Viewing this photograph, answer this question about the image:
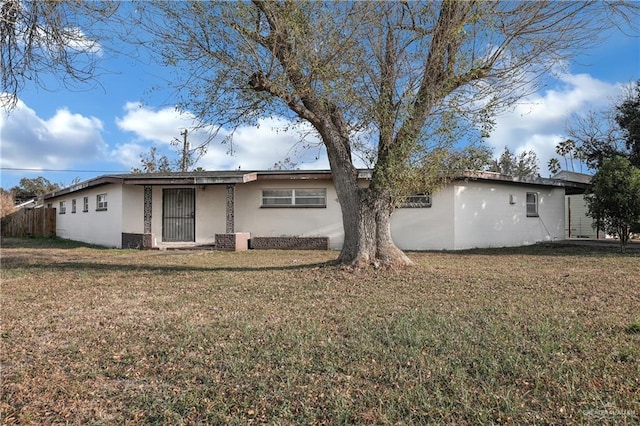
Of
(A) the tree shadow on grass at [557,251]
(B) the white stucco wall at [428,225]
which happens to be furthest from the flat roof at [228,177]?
(A) the tree shadow on grass at [557,251]

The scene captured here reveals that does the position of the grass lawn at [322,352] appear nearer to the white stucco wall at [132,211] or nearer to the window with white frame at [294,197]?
the window with white frame at [294,197]

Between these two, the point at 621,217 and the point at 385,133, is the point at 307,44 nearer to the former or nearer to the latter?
the point at 385,133

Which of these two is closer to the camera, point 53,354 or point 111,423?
point 111,423

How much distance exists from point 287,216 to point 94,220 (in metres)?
8.86

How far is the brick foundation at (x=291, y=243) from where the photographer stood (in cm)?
1501

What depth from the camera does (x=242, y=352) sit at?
3768mm

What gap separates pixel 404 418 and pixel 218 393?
1.28m

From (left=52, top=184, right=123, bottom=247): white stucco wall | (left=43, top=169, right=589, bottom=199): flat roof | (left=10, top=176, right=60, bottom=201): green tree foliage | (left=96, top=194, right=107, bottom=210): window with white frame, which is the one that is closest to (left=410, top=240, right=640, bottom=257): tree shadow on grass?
(left=43, top=169, right=589, bottom=199): flat roof

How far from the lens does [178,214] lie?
16000 mm

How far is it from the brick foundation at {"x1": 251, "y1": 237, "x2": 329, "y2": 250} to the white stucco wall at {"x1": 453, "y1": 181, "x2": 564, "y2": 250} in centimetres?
470

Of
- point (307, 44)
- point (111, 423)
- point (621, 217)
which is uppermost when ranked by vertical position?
point (307, 44)

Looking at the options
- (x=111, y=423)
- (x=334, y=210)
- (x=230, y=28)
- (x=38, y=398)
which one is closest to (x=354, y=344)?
(x=111, y=423)

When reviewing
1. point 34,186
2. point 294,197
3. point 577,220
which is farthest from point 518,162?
point 34,186

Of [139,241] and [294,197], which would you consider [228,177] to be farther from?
[139,241]
